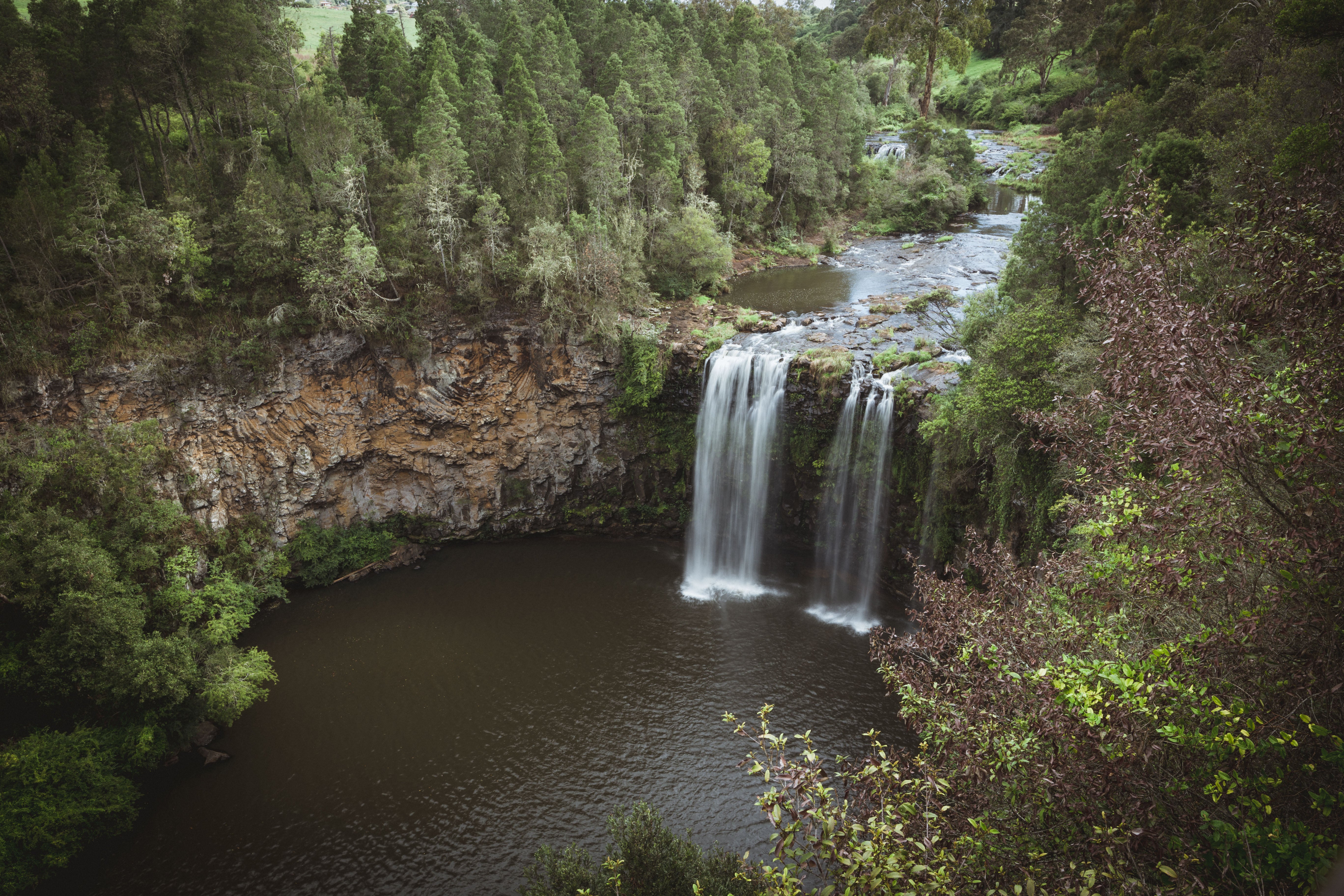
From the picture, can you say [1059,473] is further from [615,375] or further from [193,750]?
[193,750]

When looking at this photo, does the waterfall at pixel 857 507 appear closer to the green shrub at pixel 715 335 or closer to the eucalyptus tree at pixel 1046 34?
the green shrub at pixel 715 335

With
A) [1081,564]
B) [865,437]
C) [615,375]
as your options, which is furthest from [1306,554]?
[615,375]

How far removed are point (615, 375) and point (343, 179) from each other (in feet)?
44.9

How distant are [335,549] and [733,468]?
17259mm

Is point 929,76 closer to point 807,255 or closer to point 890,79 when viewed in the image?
point 890,79

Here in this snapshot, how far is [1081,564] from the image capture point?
28.6 ft

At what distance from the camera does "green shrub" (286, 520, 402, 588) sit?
26562 millimetres

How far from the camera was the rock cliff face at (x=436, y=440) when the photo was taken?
83.6 feet

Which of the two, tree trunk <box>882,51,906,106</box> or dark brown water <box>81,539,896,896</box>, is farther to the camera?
tree trunk <box>882,51,906,106</box>

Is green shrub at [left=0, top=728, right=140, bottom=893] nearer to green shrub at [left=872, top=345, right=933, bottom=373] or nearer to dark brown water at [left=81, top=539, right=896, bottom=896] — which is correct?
dark brown water at [left=81, top=539, right=896, bottom=896]

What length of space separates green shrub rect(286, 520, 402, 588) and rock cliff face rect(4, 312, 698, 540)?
1.68 ft

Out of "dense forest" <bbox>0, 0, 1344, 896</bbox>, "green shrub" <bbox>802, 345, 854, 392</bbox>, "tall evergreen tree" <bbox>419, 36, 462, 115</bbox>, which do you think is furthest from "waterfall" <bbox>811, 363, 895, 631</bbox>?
"tall evergreen tree" <bbox>419, 36, 462, 115</bbox>

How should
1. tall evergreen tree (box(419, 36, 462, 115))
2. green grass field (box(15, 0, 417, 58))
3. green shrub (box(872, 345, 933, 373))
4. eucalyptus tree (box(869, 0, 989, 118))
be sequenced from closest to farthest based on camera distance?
1. green shrub (box(872, 345, 933, 373))
2. tall evergreen tree (box(419, 36, 462, 115))
3. eucalyptus tree (box(869, 0, 989, 118))
4. green grass field (box(15, 0, 417, 58))

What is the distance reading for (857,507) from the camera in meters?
25.1
